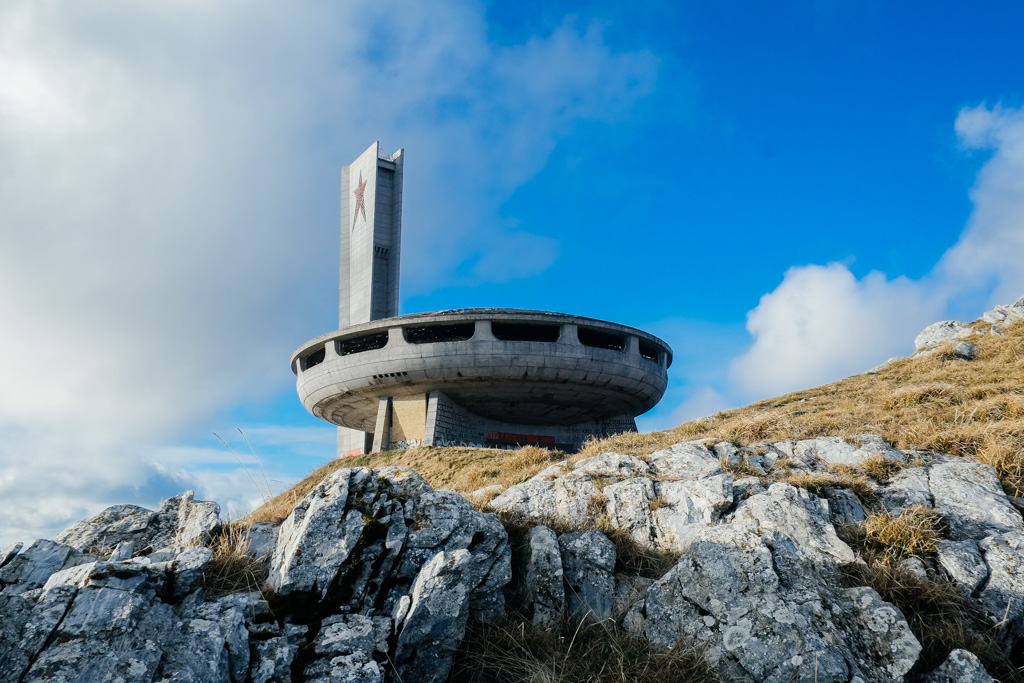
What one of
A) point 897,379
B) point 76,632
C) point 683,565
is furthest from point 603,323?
point 76,632

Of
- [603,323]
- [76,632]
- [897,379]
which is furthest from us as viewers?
→ [603,323]

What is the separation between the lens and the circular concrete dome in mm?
32531

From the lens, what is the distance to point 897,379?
22.0 meters

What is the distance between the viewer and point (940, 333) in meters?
32.8

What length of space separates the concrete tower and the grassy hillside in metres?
20.3

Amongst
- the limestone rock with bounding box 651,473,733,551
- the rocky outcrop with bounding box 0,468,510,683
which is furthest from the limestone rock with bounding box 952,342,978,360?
the rocky outcrop with bounding box 0,468,510,683

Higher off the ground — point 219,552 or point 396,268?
point 396,268

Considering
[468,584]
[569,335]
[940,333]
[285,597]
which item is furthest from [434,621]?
[940,333]

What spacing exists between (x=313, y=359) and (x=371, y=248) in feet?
31.8

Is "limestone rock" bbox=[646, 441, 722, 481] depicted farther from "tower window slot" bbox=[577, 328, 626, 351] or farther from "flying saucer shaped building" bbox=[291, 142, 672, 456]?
"tower window slot" bbox=[577, 328, 626, 351]

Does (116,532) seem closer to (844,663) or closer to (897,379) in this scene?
(844,663)

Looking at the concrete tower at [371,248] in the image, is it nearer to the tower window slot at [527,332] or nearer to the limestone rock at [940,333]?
the tower window slot at [527,332]

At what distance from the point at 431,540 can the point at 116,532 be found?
12.3 ft

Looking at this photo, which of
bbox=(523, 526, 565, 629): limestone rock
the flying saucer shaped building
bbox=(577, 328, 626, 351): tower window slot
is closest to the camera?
bbox=(523, 526, 565, 629): limestone rock
